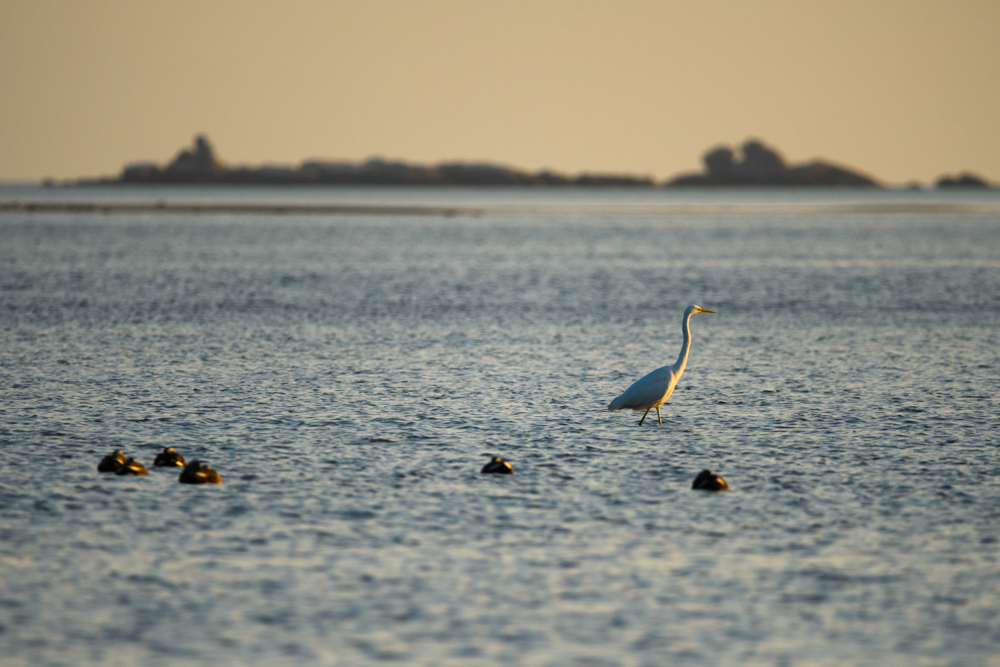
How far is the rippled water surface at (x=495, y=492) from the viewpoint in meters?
10.7

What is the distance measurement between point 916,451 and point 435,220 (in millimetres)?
126150

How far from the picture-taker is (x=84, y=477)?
16.0m

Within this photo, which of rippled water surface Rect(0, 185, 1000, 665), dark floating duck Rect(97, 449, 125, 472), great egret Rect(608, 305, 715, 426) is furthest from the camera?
great egret Rect(608, 305, 715, 426)

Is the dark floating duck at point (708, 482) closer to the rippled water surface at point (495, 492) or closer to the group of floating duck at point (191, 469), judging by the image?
the group of floating duck at point (191, 469)

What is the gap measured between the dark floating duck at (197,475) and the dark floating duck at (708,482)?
721 centimetres

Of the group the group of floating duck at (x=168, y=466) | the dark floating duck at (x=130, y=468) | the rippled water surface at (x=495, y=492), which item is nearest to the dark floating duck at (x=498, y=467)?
the rippled water surface at (x=495, y=492)

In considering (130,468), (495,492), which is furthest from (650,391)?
(130,468)

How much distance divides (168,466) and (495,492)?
539cm

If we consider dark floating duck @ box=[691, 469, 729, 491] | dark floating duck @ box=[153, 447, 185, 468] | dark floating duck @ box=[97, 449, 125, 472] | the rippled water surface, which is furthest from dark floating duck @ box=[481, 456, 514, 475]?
dark floating duck @ box=[97, 449, 125, 472]

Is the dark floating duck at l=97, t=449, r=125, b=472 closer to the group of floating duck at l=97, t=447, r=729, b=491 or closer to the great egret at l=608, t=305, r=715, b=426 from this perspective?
the group of floating duck at l=97, t=447, r=729, b=491

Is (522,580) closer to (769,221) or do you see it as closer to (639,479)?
(639,479)

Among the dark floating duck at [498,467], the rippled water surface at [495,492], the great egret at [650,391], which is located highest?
the great egret at [650,391]

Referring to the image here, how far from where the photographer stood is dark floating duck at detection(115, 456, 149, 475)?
16000 millimetres

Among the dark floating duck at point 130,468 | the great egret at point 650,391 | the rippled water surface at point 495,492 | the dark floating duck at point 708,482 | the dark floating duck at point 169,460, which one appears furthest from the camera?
the great egret at point 650,391
